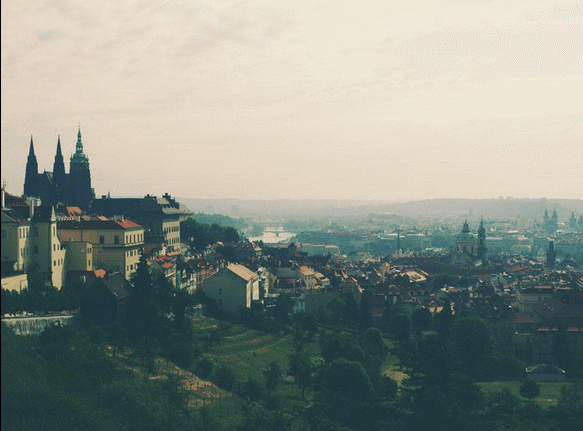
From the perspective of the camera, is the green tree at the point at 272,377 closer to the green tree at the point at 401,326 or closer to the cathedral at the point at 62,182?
the green tree at the point at 401,326

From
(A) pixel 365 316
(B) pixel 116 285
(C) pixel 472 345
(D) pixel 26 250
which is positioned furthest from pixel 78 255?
(C) pixel 472 345

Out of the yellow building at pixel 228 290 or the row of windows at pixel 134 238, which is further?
the yellow building at pixel 228 290

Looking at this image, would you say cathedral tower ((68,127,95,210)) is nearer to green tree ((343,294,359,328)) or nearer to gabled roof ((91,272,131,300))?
green tree ((343,294,359,328))

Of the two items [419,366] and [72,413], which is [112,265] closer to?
[419,366]

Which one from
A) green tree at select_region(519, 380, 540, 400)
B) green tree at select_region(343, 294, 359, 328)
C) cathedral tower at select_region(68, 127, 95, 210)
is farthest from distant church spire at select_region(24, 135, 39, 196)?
green tree at select_region(519, 380, 540, 400)

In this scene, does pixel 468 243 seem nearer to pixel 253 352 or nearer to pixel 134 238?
pixel 134 238

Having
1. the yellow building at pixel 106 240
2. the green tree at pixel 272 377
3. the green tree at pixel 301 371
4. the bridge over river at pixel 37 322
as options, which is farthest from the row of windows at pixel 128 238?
the green tree at pixel 272 377

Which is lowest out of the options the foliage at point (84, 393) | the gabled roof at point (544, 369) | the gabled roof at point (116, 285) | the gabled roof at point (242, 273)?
the gabled roof at point (544, 369)
